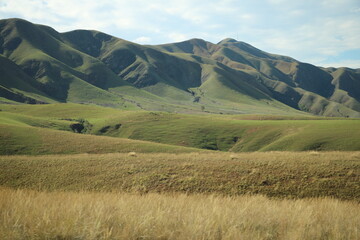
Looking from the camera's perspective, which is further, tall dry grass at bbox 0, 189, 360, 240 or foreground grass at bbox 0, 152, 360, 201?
foreground grass at bbox 0, 152, 360, 201

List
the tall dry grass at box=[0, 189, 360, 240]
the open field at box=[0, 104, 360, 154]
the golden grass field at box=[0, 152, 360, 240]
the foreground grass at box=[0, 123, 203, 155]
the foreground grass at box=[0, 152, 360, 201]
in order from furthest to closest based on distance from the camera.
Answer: the open field at box=[0, 104, 360, 154] < the foreground grass at box=[0, 123, 203, 155] < the foreground grass at box=[0, 152, 360, 201] < the golden grass field at box=[0, 152, 360, 240] < the tall dry grass at box=[0, 189, 360, 240]

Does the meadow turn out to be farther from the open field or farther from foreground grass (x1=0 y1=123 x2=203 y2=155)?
the open field

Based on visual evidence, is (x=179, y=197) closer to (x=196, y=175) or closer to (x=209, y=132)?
(x=196, y=175)

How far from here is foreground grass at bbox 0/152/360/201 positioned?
16.5 meters

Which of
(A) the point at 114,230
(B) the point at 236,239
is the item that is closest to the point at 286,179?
(B) the point at 236,239

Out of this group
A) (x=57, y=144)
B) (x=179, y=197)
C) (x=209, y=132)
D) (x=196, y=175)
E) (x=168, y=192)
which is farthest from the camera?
(x=209, y=132)

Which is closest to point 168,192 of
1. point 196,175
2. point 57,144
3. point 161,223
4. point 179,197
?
point 196,175

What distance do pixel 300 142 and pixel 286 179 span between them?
56.0 m

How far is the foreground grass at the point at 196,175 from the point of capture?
16.5 meters

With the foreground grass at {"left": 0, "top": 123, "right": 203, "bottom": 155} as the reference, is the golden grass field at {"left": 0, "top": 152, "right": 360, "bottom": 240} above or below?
above

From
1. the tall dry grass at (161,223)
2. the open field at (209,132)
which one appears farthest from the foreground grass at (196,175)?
the open field at (209,132)

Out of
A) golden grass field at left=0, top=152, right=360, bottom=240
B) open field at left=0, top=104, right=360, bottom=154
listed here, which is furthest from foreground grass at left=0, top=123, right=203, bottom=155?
golden grass field at left=0, top=152, right=360, bottom=240

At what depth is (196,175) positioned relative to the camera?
61.0 ft

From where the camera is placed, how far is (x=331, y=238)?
6832mm
